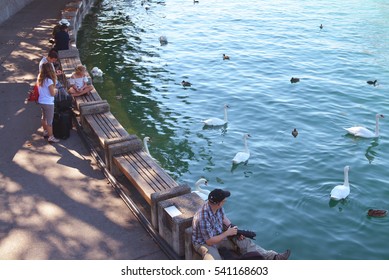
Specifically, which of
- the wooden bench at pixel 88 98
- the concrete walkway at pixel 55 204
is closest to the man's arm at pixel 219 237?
the concrete walkway at pixel 55 204

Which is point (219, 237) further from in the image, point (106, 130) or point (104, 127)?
point (104, 127)

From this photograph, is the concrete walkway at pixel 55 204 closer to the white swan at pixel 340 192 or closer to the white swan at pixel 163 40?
the white swan at pixel 340 192

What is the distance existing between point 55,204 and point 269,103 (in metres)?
11.5

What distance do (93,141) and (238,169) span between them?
14.7ft

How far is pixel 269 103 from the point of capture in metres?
19.4

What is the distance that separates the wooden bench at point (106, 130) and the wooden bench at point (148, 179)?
16 centimetres

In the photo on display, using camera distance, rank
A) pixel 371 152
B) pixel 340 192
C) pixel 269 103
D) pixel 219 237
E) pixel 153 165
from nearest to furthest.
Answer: pixel 219 237 < pixel 153 165 < pixel 340 192 < pixel 371 152 < pixel 269 103

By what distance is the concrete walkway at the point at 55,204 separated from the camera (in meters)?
8.30

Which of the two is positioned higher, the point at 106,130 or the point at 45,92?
the point at 45,92

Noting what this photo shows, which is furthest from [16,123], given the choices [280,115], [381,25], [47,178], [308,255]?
[381,25]

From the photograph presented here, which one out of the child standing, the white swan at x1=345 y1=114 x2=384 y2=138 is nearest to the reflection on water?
the white swan at x1=345 y1=114 x2=384 y2=138

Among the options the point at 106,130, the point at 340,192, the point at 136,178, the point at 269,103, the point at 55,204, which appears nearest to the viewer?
the point at 136,178

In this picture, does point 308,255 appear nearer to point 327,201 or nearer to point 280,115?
point 327,201

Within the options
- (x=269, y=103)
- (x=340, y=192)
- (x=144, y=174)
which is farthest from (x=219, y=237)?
(x=269, y=103)
